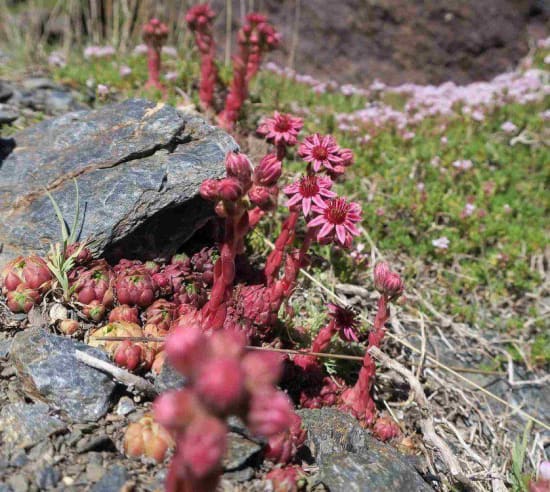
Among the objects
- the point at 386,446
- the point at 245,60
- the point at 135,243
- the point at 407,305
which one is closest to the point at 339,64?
the point at 245,60

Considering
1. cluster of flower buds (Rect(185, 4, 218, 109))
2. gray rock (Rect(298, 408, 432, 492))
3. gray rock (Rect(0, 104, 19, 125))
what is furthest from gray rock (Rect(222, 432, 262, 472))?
cluster of flower buds (Rect(185, 4, 218, 109))

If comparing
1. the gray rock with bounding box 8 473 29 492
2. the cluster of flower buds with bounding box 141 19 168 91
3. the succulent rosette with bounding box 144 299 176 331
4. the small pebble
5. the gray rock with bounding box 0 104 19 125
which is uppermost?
the cluster of flower buds with bounding box 141 19 168 91

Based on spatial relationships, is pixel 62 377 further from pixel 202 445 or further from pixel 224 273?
pixel 202 445

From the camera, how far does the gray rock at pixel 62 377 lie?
2.66 m

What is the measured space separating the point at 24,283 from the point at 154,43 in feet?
11.9

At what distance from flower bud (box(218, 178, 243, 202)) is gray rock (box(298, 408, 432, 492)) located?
131cm

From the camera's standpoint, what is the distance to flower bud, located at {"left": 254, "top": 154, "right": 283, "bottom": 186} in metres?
2.92

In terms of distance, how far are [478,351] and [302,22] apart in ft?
20.8

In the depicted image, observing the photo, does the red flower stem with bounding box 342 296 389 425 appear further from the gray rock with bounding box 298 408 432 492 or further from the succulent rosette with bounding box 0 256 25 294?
the succulent rosette with bounding box 0 256 25 294

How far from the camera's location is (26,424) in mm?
2510

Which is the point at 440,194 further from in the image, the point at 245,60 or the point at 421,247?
the point at 245,60

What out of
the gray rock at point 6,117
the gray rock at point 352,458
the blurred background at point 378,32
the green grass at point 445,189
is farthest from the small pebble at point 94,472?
the blurred background at point 378,32

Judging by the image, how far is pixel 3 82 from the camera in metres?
6.02

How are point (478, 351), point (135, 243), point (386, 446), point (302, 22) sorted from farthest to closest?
point (302, 22), point (478, 351), point (135, 243), point (386, 446)
